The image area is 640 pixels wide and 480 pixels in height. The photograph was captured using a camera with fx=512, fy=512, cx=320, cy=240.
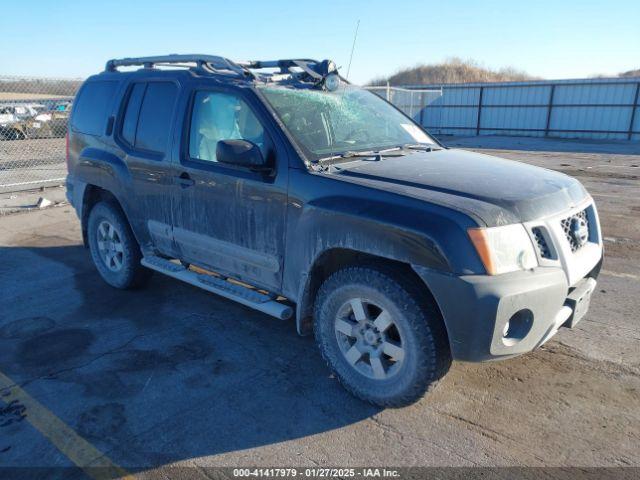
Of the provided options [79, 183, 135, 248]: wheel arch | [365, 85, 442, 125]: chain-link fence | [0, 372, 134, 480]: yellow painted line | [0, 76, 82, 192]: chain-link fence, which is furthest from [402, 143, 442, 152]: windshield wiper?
[365, 85, 442, 125]: chain-link fence

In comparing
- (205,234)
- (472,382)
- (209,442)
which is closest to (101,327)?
(205,234)

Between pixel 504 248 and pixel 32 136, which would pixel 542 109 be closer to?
pixel 32 136

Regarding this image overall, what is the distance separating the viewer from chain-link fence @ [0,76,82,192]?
1336 centimetres

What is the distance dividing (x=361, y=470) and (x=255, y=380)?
1103mm

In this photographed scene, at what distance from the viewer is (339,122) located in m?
3.96

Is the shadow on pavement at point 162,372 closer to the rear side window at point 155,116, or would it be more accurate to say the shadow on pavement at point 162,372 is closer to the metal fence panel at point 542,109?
the rear side window at point 155,116

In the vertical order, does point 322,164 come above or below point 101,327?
above

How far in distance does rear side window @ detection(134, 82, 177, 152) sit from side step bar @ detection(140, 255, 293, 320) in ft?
3.30

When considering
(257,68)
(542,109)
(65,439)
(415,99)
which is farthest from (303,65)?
(542,109)

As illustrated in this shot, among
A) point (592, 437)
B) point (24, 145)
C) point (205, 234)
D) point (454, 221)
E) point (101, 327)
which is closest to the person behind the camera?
point (454, 221)

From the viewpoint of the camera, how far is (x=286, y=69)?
4551 millimetres

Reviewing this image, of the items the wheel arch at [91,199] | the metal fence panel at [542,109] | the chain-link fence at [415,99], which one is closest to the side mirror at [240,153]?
the wheel arch at [91,199]

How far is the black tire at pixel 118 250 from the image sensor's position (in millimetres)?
4953

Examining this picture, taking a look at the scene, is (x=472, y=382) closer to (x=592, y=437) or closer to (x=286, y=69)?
(x=592, y=437)
